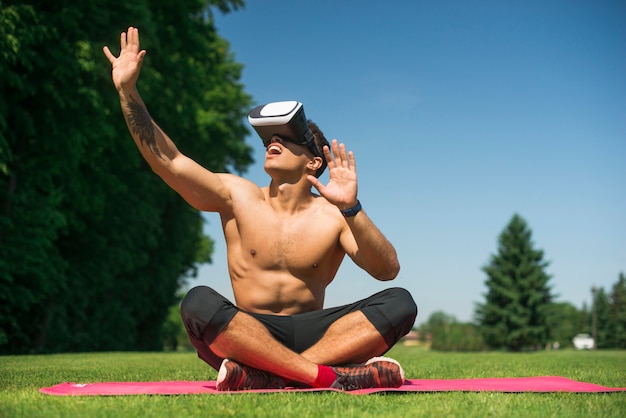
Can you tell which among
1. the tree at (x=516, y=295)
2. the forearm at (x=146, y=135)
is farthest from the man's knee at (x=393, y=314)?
the tree at (x=516, y=295)

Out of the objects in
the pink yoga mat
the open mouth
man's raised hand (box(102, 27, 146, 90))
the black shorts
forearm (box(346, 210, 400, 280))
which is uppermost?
man's raised hand (box(102, 27, 146, 90))

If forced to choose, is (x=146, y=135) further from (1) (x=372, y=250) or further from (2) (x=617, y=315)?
(2) (x=617, y=315)

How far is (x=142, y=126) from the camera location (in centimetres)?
430

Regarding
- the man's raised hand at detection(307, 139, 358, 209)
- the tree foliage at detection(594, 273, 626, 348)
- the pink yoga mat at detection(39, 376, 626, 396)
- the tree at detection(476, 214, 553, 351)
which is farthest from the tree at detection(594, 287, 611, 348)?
the man's raised hand at detection(307, 139, 358, 209)

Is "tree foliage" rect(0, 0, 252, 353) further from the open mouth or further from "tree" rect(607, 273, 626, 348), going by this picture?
"tree" rect(607, 273, 626, 348)

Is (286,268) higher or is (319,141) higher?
(319,141)

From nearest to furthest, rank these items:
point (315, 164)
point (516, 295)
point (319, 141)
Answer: point (315, 164) < point (319, 141) < point (516, 295)

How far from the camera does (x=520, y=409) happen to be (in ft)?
10.4

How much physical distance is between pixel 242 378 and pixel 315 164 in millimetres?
1528

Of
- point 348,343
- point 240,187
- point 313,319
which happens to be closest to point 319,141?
point 240,187

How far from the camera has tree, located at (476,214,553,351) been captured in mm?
42656

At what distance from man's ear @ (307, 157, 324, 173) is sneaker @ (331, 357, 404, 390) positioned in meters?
1.35

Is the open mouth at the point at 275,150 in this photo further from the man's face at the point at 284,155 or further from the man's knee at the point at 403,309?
the man's knee at the point at 403,309

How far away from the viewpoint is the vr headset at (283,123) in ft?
15.0
